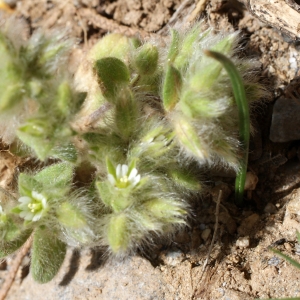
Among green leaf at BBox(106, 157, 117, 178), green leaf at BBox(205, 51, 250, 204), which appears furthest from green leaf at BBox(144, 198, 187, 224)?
green leaf at BBox(205, 51, 250, 204)

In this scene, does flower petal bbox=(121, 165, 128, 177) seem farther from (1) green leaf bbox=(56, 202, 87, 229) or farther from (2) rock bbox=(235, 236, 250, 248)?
(2) rock bbox=(235, 236, 250, 248)

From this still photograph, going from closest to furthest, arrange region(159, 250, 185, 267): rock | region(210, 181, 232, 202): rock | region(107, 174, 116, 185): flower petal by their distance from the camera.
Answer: region(107, 174, 116, 185): flower petal → region(159, 250, 185, 267): rock → region(210, 181, 232, 202): rock

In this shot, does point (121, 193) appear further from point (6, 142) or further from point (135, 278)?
point (6, 142)

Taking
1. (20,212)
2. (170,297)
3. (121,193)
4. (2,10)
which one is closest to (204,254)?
(170,297)

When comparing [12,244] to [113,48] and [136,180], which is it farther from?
[113,48]

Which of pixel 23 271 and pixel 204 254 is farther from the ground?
pixel 204 254

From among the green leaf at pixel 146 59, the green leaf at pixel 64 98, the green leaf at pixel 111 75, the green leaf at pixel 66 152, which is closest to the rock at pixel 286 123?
the green leaf at pixel 146 59
